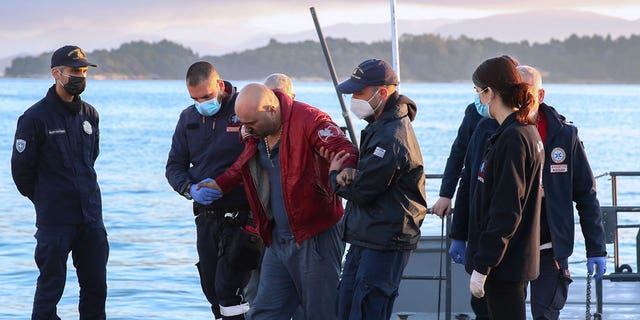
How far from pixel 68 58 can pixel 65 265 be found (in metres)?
1.22

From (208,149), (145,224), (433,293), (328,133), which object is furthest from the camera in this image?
(145,224)

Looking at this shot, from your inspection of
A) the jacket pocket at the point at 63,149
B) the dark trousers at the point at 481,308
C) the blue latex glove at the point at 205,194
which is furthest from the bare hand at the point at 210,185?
the dark trousers at the point at 481,308

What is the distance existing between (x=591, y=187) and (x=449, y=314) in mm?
1533

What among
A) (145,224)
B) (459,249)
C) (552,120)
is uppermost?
(552,120)

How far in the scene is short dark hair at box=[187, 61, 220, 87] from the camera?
594 centimetres

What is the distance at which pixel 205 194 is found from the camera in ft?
19.1

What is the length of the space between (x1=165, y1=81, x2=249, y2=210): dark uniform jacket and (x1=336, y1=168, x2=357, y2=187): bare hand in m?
1.25

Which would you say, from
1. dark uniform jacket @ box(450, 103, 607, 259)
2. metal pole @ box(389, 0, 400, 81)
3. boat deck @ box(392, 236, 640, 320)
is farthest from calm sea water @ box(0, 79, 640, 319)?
dark uniform jacket @ box(450, 103, 607, 259)

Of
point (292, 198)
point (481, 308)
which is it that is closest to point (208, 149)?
point (292, 198)

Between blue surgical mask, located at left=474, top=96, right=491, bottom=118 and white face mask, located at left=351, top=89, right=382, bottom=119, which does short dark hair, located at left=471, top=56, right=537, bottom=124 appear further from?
blue surgical mask, located at left=474, top=96, right=491, bottom=118

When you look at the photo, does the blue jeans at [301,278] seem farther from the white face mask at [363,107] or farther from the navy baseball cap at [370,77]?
the navy baseball cap at [370,77]

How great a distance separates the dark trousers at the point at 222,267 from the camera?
6.00 metres

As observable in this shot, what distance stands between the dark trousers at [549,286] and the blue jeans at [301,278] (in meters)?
0.97

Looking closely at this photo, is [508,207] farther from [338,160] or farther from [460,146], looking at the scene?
[460,146]
